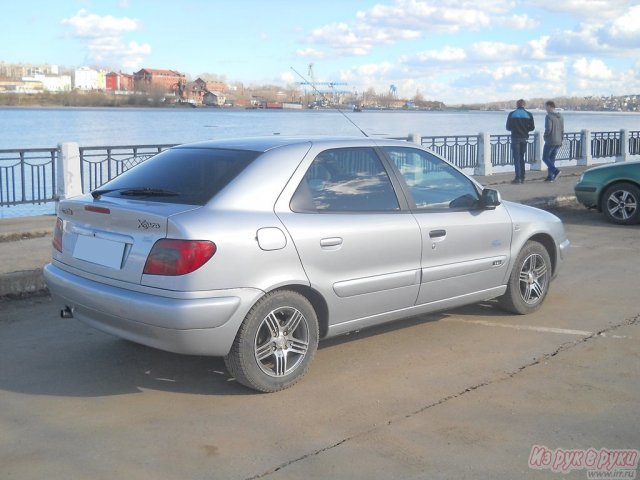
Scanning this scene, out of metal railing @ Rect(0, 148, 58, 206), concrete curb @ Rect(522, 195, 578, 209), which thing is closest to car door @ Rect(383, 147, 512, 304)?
metal railing @ Rect(0, 148, 58, 206)

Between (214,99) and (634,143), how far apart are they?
15.8m

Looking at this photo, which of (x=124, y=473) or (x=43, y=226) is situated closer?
(x=124, y=473)

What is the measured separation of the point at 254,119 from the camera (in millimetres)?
27453

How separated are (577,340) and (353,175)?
2.24 metres

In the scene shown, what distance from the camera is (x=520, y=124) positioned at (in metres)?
17.5

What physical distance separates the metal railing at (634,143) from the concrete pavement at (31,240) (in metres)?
11.1

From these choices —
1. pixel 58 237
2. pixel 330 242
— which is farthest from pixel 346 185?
pixel 58 237

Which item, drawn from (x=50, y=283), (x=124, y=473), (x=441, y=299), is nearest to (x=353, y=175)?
(x=441, y=299)

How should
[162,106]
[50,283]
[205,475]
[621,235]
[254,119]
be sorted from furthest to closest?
[254,119]
[162,106]
[621,235]
[50,283]
[205,475]

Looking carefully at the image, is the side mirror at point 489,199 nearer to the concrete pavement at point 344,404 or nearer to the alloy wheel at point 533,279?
the alloy wheel at point 533,279

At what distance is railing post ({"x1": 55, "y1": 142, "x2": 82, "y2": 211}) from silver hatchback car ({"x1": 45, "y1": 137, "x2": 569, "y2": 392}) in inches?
293

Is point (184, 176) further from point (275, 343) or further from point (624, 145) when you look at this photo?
point (624, 145)

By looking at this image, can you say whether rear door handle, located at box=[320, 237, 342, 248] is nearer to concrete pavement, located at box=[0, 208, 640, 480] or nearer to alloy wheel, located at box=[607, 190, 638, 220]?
concrete pavement, located at box=[0, 208, 640, 480]

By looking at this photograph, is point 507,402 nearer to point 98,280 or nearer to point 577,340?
point 577,340
